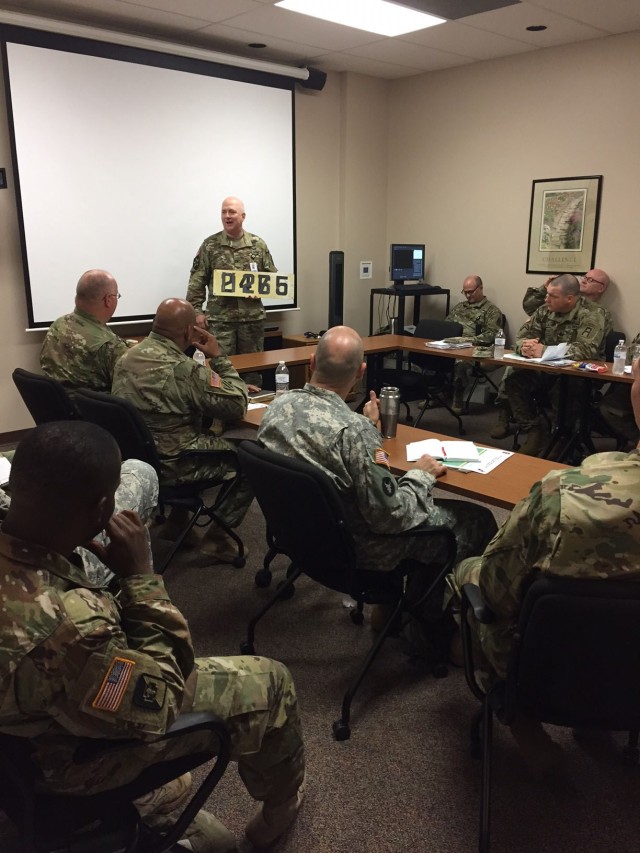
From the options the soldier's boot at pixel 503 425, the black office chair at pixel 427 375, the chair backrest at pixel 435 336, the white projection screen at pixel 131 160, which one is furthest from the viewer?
the chair backrest at pixel 435 336

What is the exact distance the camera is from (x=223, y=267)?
17.9 feet

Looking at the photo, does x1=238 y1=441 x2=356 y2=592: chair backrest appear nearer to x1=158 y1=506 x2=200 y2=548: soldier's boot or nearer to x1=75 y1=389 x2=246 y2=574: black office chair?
x1=75 y1=389 x2=246 y2=574: black office chair

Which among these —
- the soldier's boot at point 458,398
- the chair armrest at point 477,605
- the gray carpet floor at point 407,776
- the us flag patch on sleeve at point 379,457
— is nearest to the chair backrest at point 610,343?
the soldier's boot at point 458,398

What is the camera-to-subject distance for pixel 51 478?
107cm

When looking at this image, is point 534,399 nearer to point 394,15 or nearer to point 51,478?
point 394,15

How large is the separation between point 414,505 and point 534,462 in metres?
0.63

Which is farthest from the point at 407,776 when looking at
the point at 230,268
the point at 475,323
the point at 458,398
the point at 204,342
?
the point at 475,323

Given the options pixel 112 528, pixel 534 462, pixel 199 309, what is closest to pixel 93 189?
pixel 199 309

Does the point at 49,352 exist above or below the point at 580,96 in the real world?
below

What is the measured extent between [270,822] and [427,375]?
4.26m

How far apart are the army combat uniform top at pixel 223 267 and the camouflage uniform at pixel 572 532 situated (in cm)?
438

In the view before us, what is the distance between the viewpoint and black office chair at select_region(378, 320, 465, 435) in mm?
5117

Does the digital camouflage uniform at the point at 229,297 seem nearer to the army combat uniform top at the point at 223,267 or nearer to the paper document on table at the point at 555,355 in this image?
the army combat uniform top at the point at 223,267

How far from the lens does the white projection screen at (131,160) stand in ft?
15.2
